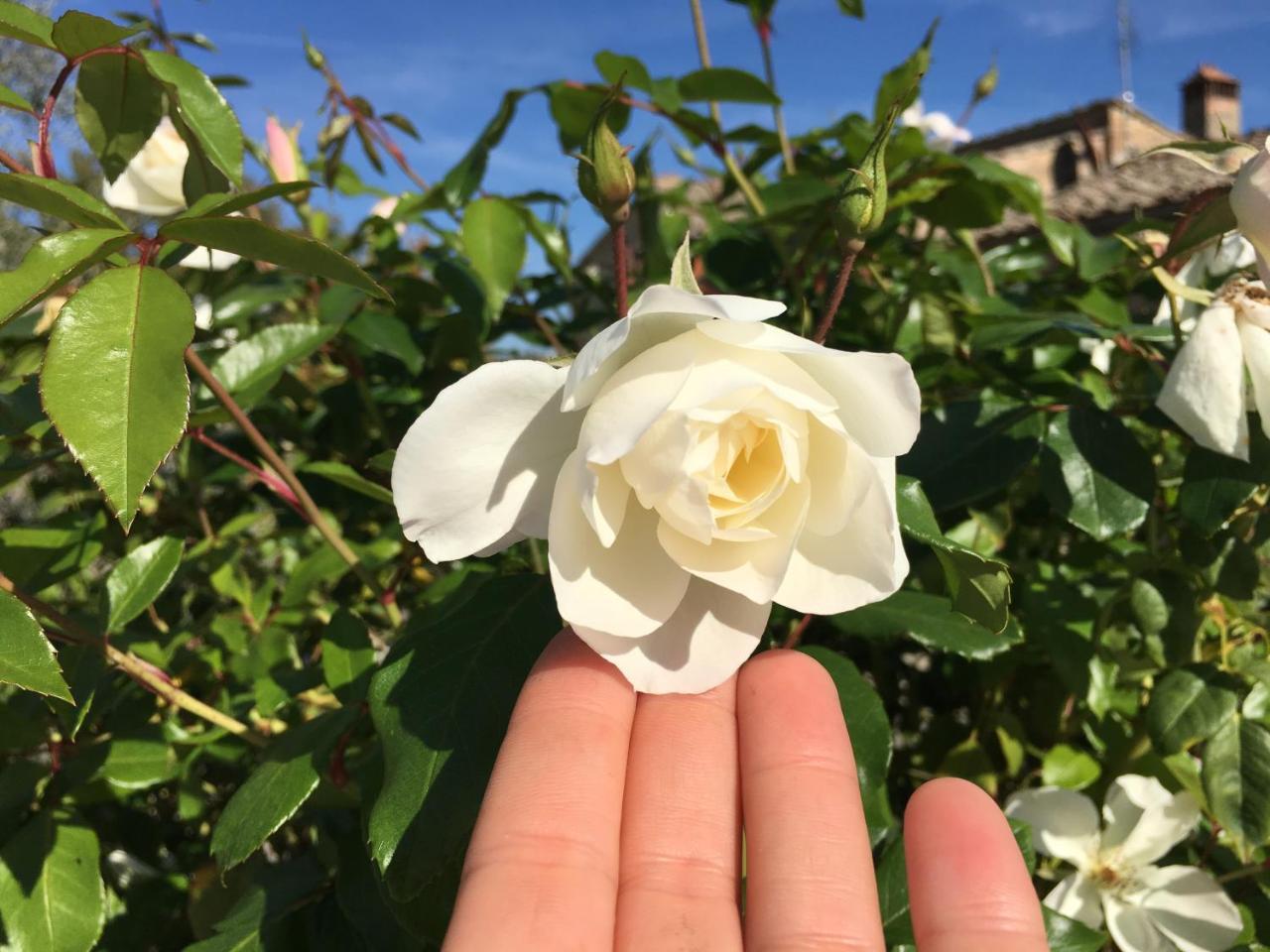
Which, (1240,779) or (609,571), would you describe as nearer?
(609,571)

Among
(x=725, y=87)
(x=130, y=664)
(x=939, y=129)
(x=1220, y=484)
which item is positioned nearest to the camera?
(x=1220, y=484)

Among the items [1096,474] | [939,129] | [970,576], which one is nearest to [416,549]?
[970,576]

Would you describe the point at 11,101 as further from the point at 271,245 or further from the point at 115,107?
the point at 271,245

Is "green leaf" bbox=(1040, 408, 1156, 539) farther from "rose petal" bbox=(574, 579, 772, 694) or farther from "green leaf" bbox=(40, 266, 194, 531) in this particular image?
"green leaf" bbox=(40, 266, 194, 531)

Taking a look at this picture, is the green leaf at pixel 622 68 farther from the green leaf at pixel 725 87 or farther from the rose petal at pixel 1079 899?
the rose petal at pixel 1079 899

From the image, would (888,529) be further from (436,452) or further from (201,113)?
(201,113)

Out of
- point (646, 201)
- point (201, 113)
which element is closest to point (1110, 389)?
point (646, 201)

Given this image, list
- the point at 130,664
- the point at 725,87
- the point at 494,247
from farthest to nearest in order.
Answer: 1. the point at 725,87
2. the point at 494,247
3. the point at 130,664

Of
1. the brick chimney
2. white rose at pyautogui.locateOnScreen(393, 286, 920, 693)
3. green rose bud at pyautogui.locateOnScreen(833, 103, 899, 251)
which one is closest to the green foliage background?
white rose at pyautogui.locateOnScreen(393, 286, 920, 693)
